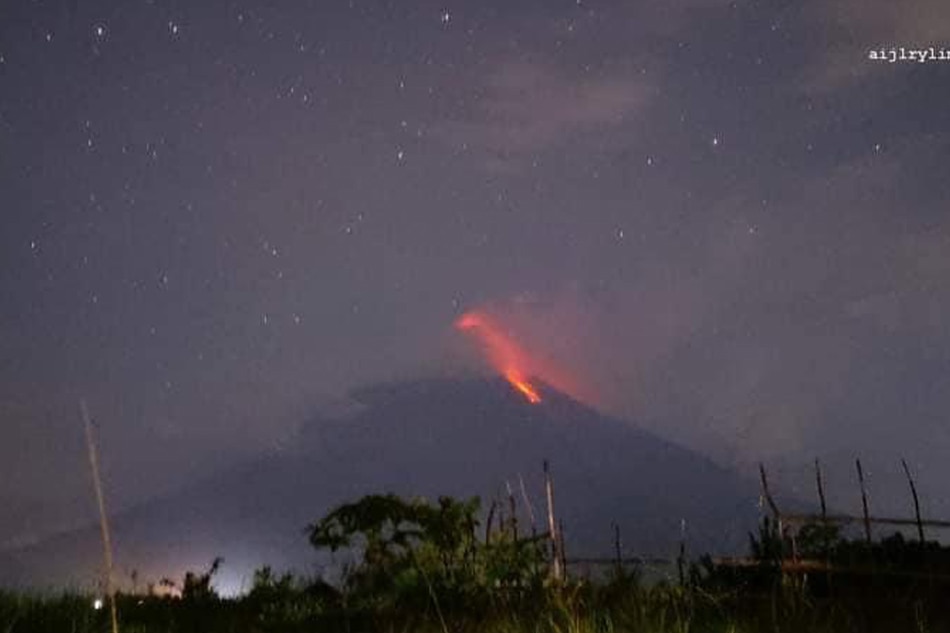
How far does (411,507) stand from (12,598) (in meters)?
6.06

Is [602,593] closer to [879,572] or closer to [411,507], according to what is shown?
[879,572]

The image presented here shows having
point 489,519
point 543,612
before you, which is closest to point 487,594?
point 489,519

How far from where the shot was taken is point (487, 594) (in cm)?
965

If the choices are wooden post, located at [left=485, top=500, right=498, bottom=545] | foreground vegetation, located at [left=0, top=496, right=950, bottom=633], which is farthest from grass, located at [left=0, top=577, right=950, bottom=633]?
wooden post, located at [left=485, top=500, right=498, bottom=545]

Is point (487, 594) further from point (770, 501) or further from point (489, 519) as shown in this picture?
point (770, 501)

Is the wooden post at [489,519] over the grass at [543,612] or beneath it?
over

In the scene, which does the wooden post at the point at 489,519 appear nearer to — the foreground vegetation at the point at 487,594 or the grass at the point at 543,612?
the foreground vegetation at the point at 487,594

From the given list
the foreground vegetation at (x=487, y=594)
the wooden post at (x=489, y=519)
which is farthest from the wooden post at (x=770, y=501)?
the wooden post at (x=489, y=519)

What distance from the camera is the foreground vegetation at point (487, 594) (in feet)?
20.1

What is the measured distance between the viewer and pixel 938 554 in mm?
14820

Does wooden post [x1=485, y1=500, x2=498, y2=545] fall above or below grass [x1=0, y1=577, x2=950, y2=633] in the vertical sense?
above

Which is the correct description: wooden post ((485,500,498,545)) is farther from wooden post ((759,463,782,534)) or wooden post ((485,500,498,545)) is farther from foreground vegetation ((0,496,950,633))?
wooden post ((759,463,782,534))

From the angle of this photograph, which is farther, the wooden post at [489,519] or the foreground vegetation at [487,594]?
the wooden post at [489,519]

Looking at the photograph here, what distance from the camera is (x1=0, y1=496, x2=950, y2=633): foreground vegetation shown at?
6.11 m
